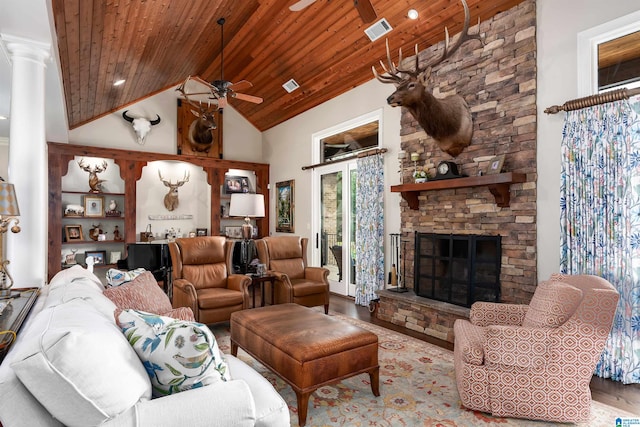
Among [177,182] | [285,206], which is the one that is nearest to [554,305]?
[285,206]

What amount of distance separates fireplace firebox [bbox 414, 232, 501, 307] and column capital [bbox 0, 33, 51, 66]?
4125mm

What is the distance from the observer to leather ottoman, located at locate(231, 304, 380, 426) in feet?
7.75

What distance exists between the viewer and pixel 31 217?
291cm

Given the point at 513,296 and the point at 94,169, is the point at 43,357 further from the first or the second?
the point at 94,169

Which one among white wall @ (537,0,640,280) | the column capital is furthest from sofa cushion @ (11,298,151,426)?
white wall @ (537,0,640,280)

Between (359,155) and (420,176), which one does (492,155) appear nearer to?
(420,176)

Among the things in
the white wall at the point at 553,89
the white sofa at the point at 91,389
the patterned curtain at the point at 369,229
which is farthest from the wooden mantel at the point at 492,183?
the white sofa at the point at 91,389

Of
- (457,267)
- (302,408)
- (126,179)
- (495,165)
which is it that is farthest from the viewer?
(126,179)

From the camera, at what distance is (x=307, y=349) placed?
94.3 inches

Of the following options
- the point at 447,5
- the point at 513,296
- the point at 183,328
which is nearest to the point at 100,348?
the point at 183,328

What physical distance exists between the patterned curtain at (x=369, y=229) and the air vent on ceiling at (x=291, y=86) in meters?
1.87

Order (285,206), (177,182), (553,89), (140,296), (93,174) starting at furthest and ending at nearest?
(285,206), (177,182), (93,174), (553,89), (140,296)

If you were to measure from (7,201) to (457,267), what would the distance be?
161 inches

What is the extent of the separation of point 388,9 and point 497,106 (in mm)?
1660
